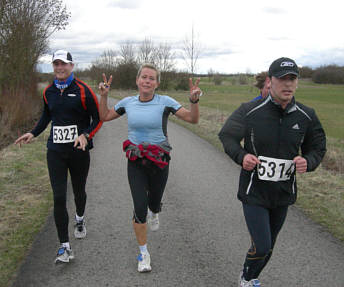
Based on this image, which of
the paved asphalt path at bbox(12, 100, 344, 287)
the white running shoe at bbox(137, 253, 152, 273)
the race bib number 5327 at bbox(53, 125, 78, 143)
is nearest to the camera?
A: the paved asphalt path at bbox(12, 100, 344, 287)

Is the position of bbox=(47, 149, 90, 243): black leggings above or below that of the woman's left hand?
below

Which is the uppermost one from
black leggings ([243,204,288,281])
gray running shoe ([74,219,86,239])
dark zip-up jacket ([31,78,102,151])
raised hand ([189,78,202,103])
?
raised hand ([189,78,202,103])

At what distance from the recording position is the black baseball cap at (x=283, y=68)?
2533mm

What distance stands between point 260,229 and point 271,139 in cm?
75

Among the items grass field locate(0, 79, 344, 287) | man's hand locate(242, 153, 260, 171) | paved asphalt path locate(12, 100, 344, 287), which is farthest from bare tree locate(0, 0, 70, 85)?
man's hand locate(242, 153, 260, 171)

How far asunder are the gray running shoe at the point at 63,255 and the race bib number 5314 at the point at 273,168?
219 cm

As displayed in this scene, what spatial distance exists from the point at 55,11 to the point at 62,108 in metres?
18.4

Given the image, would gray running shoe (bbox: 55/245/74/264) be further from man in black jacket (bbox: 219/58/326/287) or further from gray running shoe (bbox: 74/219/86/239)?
man in black jacket (bbox: 219/58/326/287)

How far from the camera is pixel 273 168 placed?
2666 mm

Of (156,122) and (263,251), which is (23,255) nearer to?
(156,122)

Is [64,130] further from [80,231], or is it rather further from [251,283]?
[251,283]

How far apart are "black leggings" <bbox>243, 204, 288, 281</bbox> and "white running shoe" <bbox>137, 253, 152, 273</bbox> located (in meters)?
1.00

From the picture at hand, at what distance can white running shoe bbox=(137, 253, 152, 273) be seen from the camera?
3.33 m

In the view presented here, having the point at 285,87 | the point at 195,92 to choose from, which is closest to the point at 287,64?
the point at 285,87
